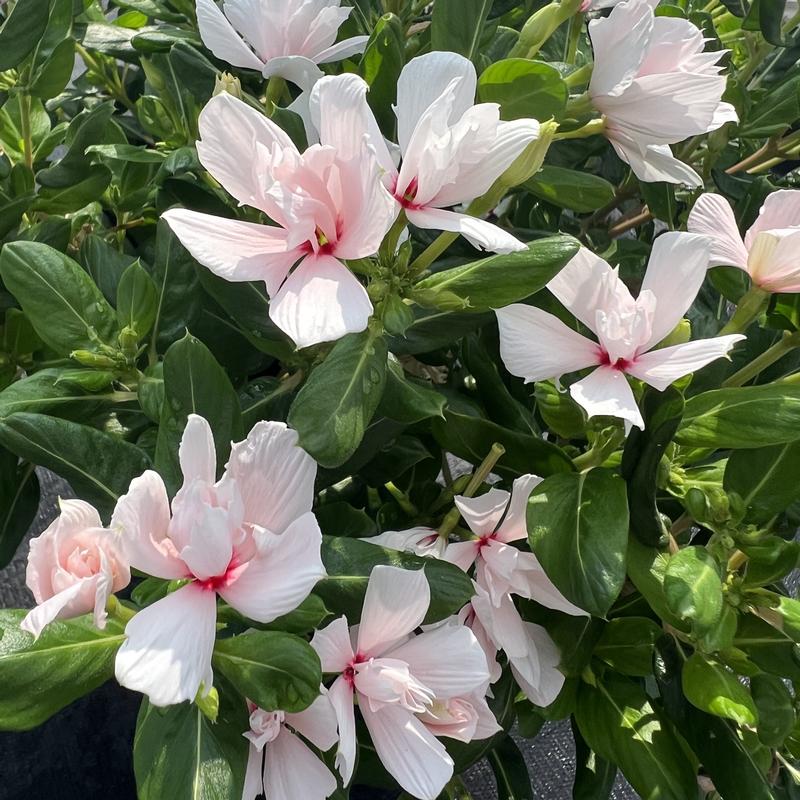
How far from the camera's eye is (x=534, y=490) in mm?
493

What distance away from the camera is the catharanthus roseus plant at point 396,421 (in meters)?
0.37

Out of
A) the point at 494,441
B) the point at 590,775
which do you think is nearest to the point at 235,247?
the point at 494,441

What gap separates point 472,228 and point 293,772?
309 mm

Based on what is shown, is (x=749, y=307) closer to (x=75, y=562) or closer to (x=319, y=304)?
(x=319, y=304)

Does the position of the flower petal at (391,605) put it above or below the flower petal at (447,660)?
above

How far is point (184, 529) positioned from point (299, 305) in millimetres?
112

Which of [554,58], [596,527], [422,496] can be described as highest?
[554,58]

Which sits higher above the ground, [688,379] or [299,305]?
[299,305]

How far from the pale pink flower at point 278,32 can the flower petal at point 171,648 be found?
329 millimetres

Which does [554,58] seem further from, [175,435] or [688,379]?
[175,435]

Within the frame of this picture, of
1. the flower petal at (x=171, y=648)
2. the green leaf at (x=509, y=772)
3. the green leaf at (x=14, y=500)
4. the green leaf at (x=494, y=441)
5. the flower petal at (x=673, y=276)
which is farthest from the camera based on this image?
the green leaf at (x=509, y=772)

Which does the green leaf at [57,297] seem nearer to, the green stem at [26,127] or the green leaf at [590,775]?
the green stem at [26,127]

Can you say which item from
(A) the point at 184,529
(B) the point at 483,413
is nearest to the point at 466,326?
(B) the point at 483,413

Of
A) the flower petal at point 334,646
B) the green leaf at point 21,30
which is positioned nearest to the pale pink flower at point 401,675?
the flower petal at point 334,646
